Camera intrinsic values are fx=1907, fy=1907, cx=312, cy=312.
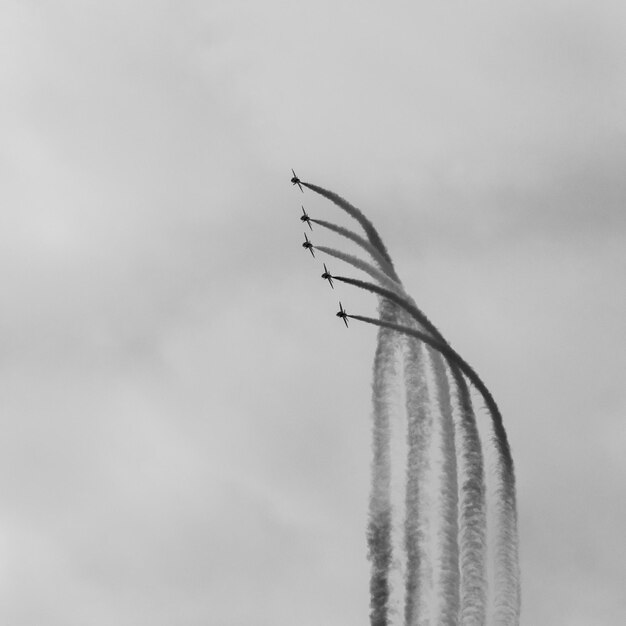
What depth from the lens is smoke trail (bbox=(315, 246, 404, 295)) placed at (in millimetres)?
113812

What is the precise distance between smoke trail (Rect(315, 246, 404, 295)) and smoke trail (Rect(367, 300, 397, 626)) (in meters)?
3.92

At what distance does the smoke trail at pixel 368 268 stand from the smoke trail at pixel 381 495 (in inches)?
154

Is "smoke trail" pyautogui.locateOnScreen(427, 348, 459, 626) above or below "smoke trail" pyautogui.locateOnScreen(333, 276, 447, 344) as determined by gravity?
below

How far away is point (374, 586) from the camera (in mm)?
105688

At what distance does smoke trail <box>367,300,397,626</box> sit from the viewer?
10544cm

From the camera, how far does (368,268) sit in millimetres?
115312

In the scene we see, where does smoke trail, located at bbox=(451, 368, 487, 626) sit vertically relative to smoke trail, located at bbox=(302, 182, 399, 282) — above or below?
below

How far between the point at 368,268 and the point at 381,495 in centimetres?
1547

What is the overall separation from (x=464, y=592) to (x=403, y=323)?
1697 cm

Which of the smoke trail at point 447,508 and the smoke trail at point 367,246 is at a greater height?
the smoke trail at point 367,246

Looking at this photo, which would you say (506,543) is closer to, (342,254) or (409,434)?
(409,434)

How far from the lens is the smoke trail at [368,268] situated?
373 feet

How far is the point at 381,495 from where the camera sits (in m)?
107

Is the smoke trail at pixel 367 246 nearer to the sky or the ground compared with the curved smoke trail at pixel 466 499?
nearer to the sky
